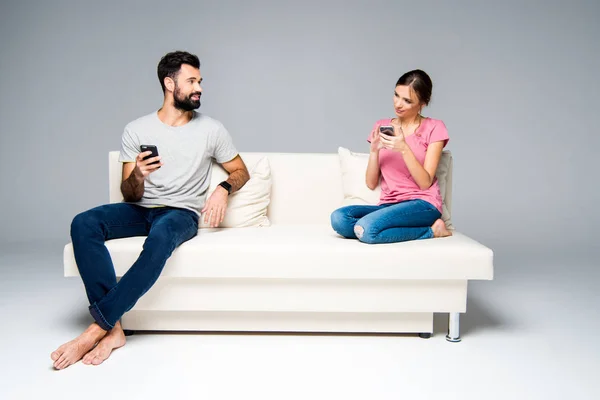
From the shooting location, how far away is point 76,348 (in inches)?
104

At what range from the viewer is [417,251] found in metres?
2.89

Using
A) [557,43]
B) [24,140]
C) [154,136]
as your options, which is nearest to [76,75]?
[24,140]

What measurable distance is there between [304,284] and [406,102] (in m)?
1.10

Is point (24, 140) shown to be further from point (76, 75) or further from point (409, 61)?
point (409, 61)

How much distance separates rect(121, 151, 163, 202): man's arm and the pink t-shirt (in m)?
1.10

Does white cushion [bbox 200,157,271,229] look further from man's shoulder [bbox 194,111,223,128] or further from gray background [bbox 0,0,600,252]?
gray background [bbox 0,0,600,252]

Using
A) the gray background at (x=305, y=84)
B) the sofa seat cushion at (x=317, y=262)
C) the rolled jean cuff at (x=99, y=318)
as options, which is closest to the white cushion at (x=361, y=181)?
the sofa seat cushion at (x=317, y=262)

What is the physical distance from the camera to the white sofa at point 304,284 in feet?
9.48

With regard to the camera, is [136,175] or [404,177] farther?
[404,177]

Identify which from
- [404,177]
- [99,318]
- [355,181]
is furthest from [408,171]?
[99,318]

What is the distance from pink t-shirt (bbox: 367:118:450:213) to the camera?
332 cm

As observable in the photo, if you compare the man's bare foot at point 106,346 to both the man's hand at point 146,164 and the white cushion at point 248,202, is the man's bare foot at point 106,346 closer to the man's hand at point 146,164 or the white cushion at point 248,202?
the man's hand at point 146,164

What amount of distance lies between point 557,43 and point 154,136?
4212mm

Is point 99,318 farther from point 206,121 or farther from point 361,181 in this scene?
point 361,181
